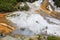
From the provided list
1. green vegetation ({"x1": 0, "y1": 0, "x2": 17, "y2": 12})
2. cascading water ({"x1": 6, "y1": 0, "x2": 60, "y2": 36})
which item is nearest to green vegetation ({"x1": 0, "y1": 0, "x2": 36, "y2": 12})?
green vegetation ({"x1": 0, "y1": 0, "x2": 17, "y2": 12})

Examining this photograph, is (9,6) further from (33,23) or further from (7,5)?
(33,23)

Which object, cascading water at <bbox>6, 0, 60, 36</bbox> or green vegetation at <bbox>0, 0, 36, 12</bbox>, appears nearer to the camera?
cascading water at <bbox>6, 0, 60, 36</bbox>

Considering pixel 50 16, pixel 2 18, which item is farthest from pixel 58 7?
pixel 2 18

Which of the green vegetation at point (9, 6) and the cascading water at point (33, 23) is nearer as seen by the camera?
the cascading water at point (33, 23)

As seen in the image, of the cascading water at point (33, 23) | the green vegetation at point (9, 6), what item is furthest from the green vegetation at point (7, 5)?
the cascading water at point (33, 23)

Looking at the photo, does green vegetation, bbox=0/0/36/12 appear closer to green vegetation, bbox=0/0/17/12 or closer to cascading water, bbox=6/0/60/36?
green vegetation, bbox=0/0/17/12

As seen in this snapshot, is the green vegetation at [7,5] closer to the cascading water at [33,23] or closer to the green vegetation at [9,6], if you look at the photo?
the green vegetation at [9,6]

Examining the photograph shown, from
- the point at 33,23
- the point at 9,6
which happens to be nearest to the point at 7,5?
the point at 9,6

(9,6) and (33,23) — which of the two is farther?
(9,6)

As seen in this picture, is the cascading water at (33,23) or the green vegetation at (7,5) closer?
the cascading water at (33,23)

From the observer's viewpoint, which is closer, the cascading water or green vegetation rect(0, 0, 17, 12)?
the cascading water

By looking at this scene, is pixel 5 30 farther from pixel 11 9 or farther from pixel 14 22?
pixel 11 9
